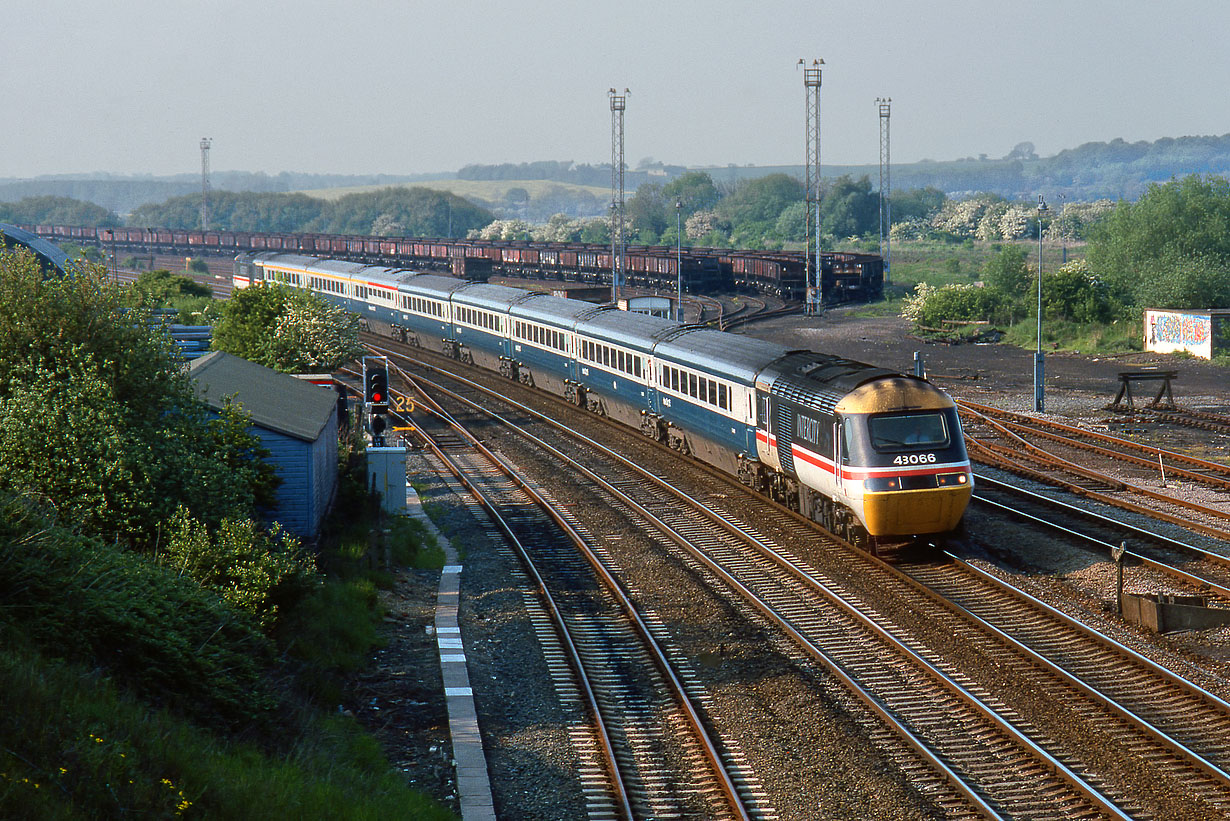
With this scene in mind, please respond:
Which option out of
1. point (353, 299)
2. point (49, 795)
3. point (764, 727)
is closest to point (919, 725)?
point (764, 727)

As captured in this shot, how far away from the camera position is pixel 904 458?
18.5 metres

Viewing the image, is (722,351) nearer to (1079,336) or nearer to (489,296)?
(489,296)

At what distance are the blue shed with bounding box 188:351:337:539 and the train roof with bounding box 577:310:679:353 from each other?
9.82m

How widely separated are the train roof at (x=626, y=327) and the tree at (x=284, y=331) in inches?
306

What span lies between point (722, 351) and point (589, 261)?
64441 millimetres

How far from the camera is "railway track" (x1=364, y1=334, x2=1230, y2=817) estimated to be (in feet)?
37.2

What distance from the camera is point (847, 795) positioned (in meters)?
11.4

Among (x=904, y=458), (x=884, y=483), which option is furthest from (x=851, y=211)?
(x=884, y=483)

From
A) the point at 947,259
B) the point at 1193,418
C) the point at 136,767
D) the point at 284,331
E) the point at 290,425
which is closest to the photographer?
the point at 136,767

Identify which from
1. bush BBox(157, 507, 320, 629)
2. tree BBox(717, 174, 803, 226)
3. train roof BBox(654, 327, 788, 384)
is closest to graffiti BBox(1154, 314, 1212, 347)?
train roof BBox(654, 327, 788, 384)

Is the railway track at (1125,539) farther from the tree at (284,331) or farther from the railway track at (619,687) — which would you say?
the tree at (284,331)

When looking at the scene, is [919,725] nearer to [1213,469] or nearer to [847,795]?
[847,795]

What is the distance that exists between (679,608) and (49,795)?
10.9 meters

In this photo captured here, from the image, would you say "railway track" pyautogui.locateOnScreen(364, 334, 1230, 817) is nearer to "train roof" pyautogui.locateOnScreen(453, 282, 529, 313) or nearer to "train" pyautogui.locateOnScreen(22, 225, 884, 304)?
"train roof" pyautogui.locateOnScreen(453, 282, 529, 313)
